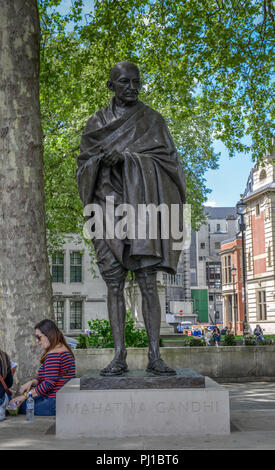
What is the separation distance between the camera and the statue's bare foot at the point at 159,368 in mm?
4516

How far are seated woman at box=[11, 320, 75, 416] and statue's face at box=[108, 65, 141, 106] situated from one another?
99.0 inches

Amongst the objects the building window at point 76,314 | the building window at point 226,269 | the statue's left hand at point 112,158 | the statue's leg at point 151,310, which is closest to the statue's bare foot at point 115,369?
the statue's leg at point 151,310

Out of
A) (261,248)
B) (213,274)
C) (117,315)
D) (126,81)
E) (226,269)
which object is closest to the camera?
(117,315)

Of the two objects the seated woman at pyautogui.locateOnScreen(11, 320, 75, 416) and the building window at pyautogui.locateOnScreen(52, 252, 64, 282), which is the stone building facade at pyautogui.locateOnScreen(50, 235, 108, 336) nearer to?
the building window at pyautogui.locateOnScreen(52, 252, 64, 282)

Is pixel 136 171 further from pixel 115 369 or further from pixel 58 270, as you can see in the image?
pixel 58 270

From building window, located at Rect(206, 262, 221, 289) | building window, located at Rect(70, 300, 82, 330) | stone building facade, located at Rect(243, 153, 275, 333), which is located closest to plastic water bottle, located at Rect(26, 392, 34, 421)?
building window, located at Rect(70, 300, 82, 330)

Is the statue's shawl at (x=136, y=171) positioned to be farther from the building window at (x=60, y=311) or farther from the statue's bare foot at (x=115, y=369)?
the building window at (x=60, y=311)

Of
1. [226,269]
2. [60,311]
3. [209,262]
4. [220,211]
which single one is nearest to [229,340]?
[60,311]

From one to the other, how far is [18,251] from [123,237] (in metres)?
3.60

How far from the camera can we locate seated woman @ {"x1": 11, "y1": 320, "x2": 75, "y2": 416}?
551cm

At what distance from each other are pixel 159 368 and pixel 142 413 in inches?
20.0

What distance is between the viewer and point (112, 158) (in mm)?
4746

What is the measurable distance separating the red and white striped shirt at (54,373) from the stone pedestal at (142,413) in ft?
4.42
